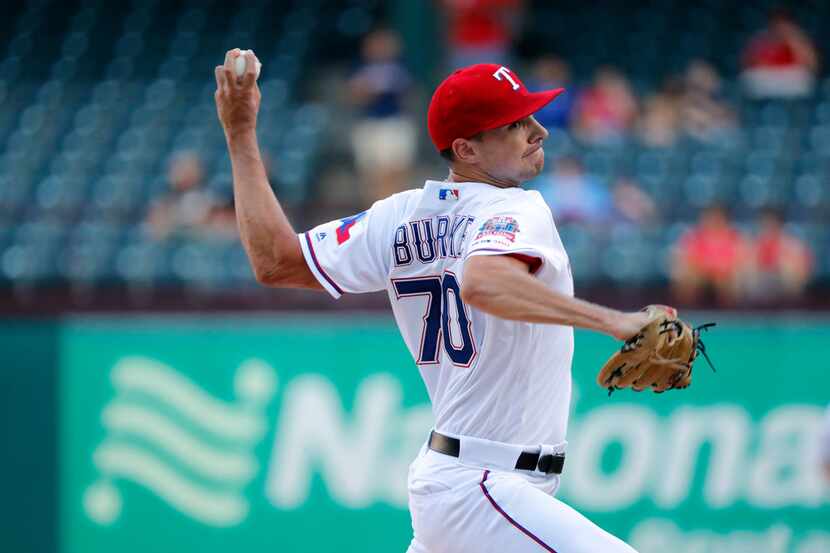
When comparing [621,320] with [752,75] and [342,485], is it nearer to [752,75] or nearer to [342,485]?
[342,485]

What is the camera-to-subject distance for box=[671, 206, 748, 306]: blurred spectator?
8.67 meters

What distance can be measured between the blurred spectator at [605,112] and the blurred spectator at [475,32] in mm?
828

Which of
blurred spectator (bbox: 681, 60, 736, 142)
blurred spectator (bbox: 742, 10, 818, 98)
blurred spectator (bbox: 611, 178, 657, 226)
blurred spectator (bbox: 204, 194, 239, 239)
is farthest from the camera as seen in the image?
blurred spectator (bbox: 742, 10, 818, 98)

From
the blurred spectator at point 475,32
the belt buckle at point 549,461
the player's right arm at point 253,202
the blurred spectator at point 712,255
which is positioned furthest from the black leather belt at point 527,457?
the blurred spectator at point 475,32

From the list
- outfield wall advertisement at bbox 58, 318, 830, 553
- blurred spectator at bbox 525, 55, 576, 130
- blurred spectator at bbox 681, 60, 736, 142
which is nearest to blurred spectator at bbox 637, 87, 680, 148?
blurred spectator at bbox 681, 60, 736, 142

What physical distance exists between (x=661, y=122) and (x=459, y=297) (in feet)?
27.3

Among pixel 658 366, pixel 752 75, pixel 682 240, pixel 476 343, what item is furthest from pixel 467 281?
pixel 752 75

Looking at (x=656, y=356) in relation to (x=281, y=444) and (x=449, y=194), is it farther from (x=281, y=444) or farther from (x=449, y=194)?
(x=281, y=444)

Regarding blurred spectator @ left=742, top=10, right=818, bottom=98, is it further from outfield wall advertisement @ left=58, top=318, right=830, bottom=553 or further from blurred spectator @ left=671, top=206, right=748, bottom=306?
outfield wall advertisement @ left=58, top=318, right=830, bottom=553

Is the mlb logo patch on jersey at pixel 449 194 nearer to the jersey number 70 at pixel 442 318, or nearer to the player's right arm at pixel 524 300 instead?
the jersey number 70 at pixel 442 318

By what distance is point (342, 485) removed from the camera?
23.2ft

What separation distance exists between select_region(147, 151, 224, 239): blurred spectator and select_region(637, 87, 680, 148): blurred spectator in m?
3.73

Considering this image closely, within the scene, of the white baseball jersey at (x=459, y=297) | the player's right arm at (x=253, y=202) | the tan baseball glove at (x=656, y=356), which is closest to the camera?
the tan baseball glove at (x=656, y=356)

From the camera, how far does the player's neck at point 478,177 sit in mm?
3400
